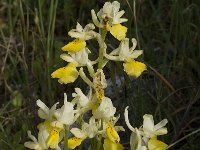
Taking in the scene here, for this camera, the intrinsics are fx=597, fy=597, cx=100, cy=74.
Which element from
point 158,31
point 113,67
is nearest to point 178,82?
point 113,67

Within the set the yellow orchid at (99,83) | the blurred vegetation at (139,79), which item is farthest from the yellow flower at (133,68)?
the blurred vegetation at (139,79)

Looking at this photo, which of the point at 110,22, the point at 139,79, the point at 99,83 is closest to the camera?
the point at 99,83

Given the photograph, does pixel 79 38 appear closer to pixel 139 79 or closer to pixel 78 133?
pixel 78 133

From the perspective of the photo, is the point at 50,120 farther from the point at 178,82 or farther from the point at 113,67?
the point at 178,82

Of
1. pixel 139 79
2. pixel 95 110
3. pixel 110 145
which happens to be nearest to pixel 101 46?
pixel 95 110

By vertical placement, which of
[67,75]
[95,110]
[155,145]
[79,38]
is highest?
[79,38]

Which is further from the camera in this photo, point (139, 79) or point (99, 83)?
point (139, 79)

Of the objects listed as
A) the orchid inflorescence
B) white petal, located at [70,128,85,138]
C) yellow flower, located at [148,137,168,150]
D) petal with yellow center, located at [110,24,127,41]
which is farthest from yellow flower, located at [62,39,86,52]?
yellow flower, located at [148,137,168,150]

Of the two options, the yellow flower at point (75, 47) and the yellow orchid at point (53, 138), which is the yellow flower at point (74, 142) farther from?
the yellow flower at point (75, 47)
